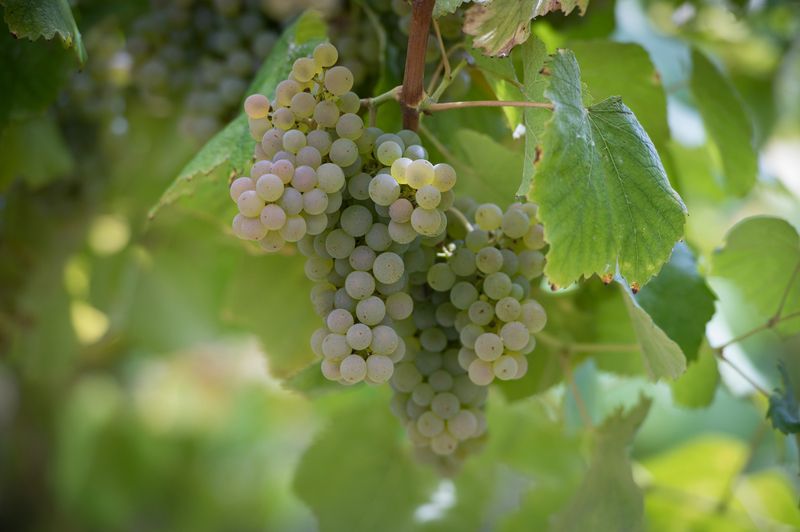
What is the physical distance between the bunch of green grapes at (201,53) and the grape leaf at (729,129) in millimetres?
393

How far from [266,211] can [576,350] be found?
35 centimetres

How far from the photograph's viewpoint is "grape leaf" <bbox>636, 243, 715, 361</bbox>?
539 millimetres

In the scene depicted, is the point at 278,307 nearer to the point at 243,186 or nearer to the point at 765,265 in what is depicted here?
the point at 243,186

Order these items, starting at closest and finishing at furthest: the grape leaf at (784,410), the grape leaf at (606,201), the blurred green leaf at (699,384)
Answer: the grape leaf at (606,201), the grape leaf at (784,410), the blurred green leaf at (699,384)

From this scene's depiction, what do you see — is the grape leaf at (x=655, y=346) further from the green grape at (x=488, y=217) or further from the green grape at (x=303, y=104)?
the green grape at (x=303, y=104)

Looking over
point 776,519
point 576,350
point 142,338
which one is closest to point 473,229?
point 576,350

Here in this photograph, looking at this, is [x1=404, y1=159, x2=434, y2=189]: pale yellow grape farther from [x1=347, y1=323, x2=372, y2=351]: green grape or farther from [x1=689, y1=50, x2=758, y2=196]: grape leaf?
[x1=689, y1=50, x2=758, y2=196]: grape leaf

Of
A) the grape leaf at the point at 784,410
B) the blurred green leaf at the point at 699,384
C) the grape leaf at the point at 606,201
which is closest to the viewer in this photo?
the grape leaf at the point at 606,201

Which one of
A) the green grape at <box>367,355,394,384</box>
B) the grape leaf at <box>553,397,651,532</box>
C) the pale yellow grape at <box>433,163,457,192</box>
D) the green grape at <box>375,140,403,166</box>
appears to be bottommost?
the grape leaf at <box>553,397,651,532</box>

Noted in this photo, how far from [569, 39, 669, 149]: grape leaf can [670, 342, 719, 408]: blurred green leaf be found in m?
0.18

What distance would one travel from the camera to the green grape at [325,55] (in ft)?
1.37

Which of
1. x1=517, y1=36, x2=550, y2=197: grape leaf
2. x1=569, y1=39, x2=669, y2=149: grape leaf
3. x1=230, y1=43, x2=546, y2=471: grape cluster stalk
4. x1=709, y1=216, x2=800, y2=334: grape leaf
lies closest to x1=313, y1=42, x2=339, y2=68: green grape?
x1=230, y1=43, x2=546, y2=471: grape cluster stalk

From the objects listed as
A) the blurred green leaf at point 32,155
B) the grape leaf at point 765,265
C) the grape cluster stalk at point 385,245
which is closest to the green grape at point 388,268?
the grape cluster stalk at point 385,245

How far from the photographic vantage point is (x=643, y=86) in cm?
59
